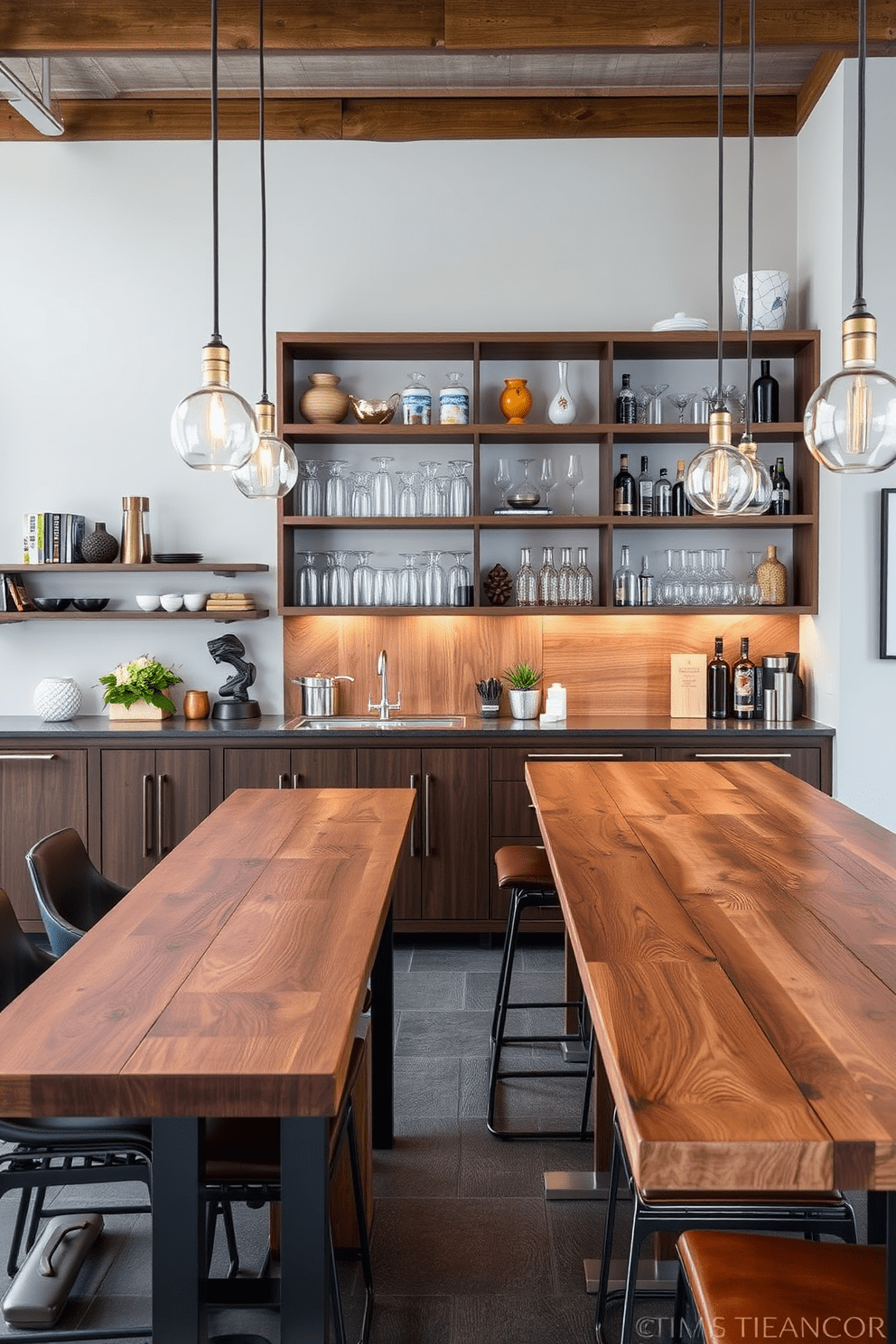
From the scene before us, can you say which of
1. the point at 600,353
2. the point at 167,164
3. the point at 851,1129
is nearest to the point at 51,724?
the point at 167,164

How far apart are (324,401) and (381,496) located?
0.51 m

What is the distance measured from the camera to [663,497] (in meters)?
5.21

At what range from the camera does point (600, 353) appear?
17.3 feet

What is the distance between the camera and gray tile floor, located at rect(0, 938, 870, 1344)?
7.72 feet

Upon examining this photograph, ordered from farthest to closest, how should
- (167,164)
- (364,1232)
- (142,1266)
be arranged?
(167,164)
(142,1266)
(364,1232)

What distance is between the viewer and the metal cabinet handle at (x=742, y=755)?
15.7 ft

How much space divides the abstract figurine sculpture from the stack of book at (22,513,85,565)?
0.78m

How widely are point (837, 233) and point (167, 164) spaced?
3.15 meters

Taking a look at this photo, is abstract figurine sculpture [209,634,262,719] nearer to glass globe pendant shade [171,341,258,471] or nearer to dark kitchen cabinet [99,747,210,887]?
dark kitchen cabinet [99,747,210,887]

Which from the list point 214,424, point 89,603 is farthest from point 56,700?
point 214,424

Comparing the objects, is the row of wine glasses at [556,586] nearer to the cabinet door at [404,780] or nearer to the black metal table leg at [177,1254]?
the cabinet door at [404,780]

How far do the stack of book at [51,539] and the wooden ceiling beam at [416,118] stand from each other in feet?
6.05

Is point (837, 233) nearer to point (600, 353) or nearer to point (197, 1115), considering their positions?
point (600, 353)

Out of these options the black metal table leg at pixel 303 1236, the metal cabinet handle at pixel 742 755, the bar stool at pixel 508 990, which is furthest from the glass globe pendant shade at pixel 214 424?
the metal cabinet handle at pixel 742 755
